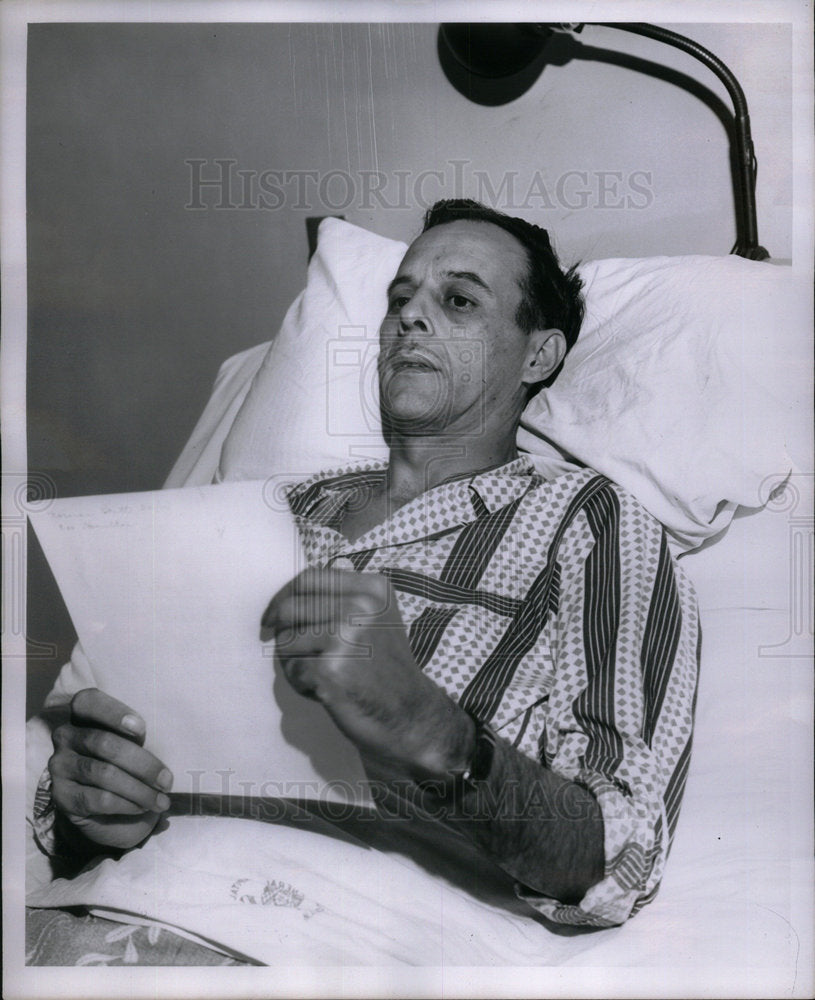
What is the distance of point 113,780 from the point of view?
0.95 meters

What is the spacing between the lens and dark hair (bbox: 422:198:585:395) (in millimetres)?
996

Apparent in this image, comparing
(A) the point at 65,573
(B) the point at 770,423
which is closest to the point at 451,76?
(B) the point at 770,423

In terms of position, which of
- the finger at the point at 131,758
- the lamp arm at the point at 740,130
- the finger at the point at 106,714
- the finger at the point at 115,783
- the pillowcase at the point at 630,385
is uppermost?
the lamp arm at the point at 740,130

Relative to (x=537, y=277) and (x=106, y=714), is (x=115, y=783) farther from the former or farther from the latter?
(x=537, y=277)

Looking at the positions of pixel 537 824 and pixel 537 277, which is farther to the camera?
pixel 537 277

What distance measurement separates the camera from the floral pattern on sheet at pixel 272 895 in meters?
0.94

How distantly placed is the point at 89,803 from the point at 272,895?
210mm

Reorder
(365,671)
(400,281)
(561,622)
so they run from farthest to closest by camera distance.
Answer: (400,281) → (561,622) → (365,671)

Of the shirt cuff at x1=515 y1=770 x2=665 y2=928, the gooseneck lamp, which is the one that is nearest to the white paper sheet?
the shirt cuff at x1=515 y1=770 x2=665 y2=928

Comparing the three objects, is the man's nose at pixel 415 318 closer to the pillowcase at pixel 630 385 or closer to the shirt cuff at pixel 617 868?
the pillowcase at pixel 630 385

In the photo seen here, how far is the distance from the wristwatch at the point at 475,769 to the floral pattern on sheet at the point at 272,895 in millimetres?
191

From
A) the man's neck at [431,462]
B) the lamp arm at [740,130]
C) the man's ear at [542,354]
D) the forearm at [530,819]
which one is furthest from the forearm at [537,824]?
the lamp arm at [740,130]

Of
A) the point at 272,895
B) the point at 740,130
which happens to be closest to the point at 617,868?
the point at 272,895

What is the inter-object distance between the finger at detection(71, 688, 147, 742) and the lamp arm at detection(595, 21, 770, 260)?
0.81 m
